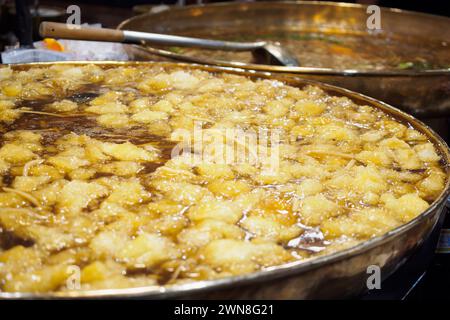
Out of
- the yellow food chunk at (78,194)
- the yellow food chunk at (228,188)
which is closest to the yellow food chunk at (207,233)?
the yellow food chunk at (228,188)

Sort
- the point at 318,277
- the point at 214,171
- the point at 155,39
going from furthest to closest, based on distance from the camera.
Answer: the point at 155,39
the point at 214,171
the point at 318,277

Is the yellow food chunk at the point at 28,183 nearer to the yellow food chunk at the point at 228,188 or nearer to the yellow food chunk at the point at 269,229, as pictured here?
the yellow food chunk at the point at 228,188

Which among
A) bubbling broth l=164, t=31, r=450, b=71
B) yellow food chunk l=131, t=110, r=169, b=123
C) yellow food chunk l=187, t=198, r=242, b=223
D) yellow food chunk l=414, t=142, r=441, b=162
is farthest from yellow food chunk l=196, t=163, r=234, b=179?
bubbling broth l=164, t=31, r=450, b=71

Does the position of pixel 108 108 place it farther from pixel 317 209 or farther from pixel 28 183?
pixel 317 209

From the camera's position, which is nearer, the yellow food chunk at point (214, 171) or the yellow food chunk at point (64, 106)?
the yellow food chunk at point (214, 171)

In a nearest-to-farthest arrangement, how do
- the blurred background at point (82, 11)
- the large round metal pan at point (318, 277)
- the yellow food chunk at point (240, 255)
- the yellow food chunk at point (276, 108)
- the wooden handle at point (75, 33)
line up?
the large round metal pan at point (318, 277)
the yellow food chunk at point (240, 255)
the yellow food chunk at point (276, 108)
the wooden handle at point (75, 33)
the blurred background at point (82, 11)

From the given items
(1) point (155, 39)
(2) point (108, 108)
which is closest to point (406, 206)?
(2) point (108, 108)

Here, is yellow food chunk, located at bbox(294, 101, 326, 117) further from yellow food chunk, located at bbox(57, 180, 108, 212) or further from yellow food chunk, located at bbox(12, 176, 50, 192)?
yellow food chunk, located at bbox(12, 176, 50, 192)
